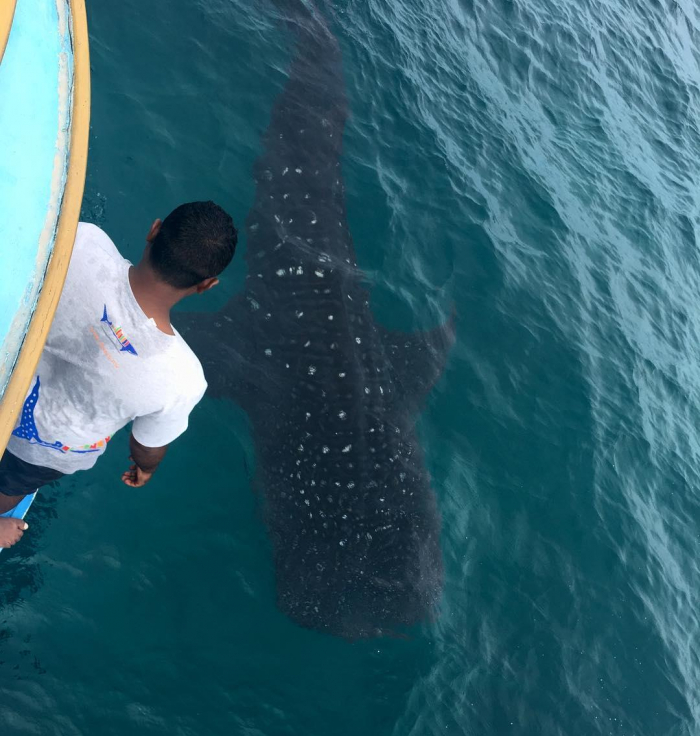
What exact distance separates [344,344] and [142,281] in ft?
14.6

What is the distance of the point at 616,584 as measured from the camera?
837 centimetres

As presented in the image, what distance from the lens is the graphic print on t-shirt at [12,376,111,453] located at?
373 centimetres

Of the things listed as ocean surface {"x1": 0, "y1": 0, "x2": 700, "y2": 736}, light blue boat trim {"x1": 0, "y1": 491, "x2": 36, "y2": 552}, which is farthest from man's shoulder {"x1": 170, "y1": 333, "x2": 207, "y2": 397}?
ocean surface {"x1": 0, "y1": 0, "x2": 700, "y2": 736}

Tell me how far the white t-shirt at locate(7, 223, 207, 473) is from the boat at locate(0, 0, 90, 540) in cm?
21

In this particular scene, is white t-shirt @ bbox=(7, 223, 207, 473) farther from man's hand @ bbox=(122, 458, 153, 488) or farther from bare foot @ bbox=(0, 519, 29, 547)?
bare foot @ bbox=(0, 519, 29, 547)

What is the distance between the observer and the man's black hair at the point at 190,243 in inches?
128

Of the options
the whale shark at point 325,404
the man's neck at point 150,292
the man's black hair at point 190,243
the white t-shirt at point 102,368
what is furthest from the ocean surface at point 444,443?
the man's black hair at point 190,243

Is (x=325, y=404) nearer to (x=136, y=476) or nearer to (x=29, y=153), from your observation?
(x=136, y=476)

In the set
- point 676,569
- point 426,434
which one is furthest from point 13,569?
point 676,569

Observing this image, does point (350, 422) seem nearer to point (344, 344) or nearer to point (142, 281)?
point (344, 344)

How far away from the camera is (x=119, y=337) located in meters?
3.34

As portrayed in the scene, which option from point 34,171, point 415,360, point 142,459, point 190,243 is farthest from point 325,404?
point 34,171

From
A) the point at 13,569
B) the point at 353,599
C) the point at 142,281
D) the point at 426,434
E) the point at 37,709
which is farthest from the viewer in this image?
the point at 426,434

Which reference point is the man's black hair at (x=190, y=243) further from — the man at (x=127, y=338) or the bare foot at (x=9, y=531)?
the bare foot at (x=9, y=531)
